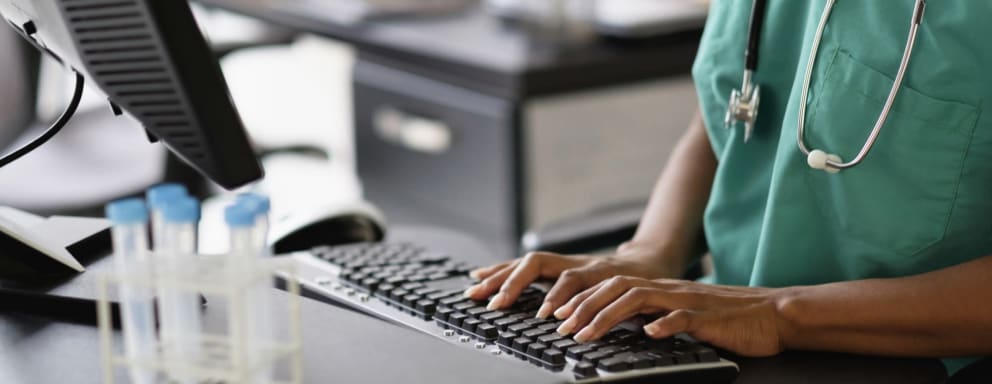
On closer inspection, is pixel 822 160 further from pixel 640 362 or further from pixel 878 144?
pixel 640 362

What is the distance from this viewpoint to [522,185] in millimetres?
1842

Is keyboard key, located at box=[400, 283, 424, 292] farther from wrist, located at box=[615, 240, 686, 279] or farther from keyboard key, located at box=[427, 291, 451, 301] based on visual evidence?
wrist, located at box=[615, 240, 686, 279]

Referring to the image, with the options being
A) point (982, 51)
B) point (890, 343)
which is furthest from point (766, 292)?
point (982, 51)

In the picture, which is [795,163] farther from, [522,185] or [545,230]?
[522,185]

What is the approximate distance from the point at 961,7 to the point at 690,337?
1.06 ft

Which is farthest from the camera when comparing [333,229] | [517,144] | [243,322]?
[517,144]

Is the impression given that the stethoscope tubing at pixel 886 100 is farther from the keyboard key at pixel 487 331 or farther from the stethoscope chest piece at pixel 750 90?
the keyboard key at pixel 487 331

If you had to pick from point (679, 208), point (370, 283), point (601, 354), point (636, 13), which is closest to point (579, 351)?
point (601, 354)

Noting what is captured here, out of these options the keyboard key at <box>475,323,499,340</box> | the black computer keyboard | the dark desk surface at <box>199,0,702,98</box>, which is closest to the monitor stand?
the black computer keyboard

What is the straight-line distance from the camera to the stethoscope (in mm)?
892

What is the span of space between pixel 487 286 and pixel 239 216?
0.33 meters

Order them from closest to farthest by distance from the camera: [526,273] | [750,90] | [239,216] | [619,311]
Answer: [239,216] → [619,311] → [526,273] → [750,90]

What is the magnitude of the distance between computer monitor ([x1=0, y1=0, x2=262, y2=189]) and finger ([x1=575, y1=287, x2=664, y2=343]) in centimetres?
26

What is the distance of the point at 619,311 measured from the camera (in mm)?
836
